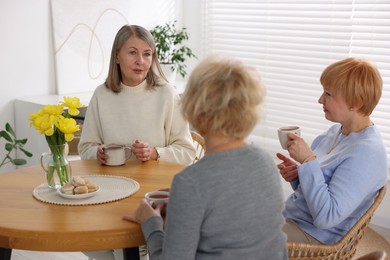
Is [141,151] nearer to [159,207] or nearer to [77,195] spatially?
[77,195]

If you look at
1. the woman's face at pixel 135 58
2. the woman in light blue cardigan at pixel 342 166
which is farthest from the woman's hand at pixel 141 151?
the woman in light blue cardigan at pixel 342 166

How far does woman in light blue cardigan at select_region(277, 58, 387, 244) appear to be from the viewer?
78.8 inches

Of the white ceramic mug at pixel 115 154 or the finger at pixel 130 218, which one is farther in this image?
the white ceramic mug at pixel 115 154

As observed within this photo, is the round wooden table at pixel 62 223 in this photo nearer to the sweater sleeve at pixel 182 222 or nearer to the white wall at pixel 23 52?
the sweater sleeve at pixel 182 222

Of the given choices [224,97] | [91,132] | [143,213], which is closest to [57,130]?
[143,213]

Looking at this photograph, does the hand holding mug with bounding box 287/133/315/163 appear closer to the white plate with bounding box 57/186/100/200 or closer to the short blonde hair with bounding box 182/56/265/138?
the short blonde hair with bounding box 182/56/265/138

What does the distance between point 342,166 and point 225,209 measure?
0.69m

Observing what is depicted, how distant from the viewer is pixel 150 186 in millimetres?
2162

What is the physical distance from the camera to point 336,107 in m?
2.14

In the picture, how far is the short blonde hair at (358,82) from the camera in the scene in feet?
6.84

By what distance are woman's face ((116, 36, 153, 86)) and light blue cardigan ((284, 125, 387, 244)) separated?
999mm

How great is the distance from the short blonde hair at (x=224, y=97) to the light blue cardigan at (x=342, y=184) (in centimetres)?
58

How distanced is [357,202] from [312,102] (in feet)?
8.21

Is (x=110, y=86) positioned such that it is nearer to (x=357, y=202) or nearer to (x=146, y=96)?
(x=146, y=96)
